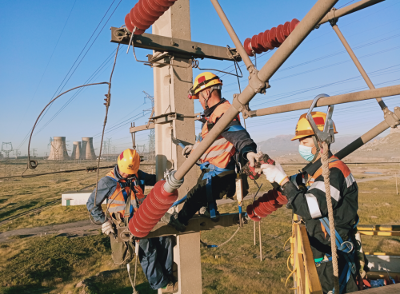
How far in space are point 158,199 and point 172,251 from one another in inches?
108

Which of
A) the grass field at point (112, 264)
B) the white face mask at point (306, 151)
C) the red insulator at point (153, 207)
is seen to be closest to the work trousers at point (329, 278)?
the white face mask at point (306, 151)

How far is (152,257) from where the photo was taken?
17.9 ft

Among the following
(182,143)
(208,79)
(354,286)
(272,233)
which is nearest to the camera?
(354,286)

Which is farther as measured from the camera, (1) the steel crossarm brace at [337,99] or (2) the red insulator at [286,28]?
(2) the red insulator at [286,28]

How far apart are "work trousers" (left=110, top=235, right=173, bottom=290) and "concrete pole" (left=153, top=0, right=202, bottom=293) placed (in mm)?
594

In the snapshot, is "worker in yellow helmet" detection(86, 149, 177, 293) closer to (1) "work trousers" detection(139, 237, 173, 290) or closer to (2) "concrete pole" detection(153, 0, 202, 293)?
(1) "work trousers" detection(139, 237, 173, 290)

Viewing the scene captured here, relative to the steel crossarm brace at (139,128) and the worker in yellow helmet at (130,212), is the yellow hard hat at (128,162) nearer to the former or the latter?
the worker in yellow helmet at (130,212)

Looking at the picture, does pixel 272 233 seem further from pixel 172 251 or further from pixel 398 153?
pixel 398 153

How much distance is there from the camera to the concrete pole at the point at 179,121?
4750mm

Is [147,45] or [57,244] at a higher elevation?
[147,45]

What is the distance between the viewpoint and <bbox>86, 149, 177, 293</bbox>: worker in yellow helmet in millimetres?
5336

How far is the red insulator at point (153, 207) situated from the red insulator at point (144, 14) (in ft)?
6.57

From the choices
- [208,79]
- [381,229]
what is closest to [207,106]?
[208,79]

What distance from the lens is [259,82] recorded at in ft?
6.84
